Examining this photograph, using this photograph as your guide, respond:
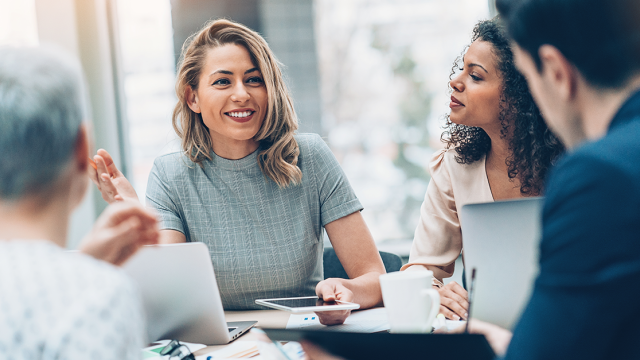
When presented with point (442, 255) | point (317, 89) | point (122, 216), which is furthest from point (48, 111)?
point (317, 89)

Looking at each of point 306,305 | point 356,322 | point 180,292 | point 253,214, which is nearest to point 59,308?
point 180,292

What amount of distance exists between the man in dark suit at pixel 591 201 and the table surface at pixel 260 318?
0.72 meters

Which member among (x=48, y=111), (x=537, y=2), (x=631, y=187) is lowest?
(x=631, y=187)

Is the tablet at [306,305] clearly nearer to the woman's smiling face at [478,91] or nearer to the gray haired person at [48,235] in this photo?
the gray haired person at [48,235]

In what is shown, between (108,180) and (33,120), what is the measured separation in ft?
3.01

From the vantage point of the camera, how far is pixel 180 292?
1.09 metres

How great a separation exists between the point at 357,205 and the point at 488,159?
49 cm

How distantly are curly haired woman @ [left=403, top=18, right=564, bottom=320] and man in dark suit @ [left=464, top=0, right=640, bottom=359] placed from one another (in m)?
1.04

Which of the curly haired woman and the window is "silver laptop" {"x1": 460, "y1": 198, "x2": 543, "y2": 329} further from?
the window

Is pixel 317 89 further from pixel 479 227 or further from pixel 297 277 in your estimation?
pixel 479 227

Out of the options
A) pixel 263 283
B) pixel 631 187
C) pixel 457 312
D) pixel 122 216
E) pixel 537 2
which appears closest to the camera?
pixel 631 187

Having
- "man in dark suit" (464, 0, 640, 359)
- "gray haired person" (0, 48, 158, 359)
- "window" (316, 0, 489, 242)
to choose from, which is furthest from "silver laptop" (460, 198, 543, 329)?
"window" (316, 0, 489, 242)

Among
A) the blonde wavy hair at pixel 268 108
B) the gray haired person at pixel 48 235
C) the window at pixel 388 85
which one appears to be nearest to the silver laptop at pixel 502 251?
the gray haired person at pixel 48 235

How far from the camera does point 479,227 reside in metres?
0.94
